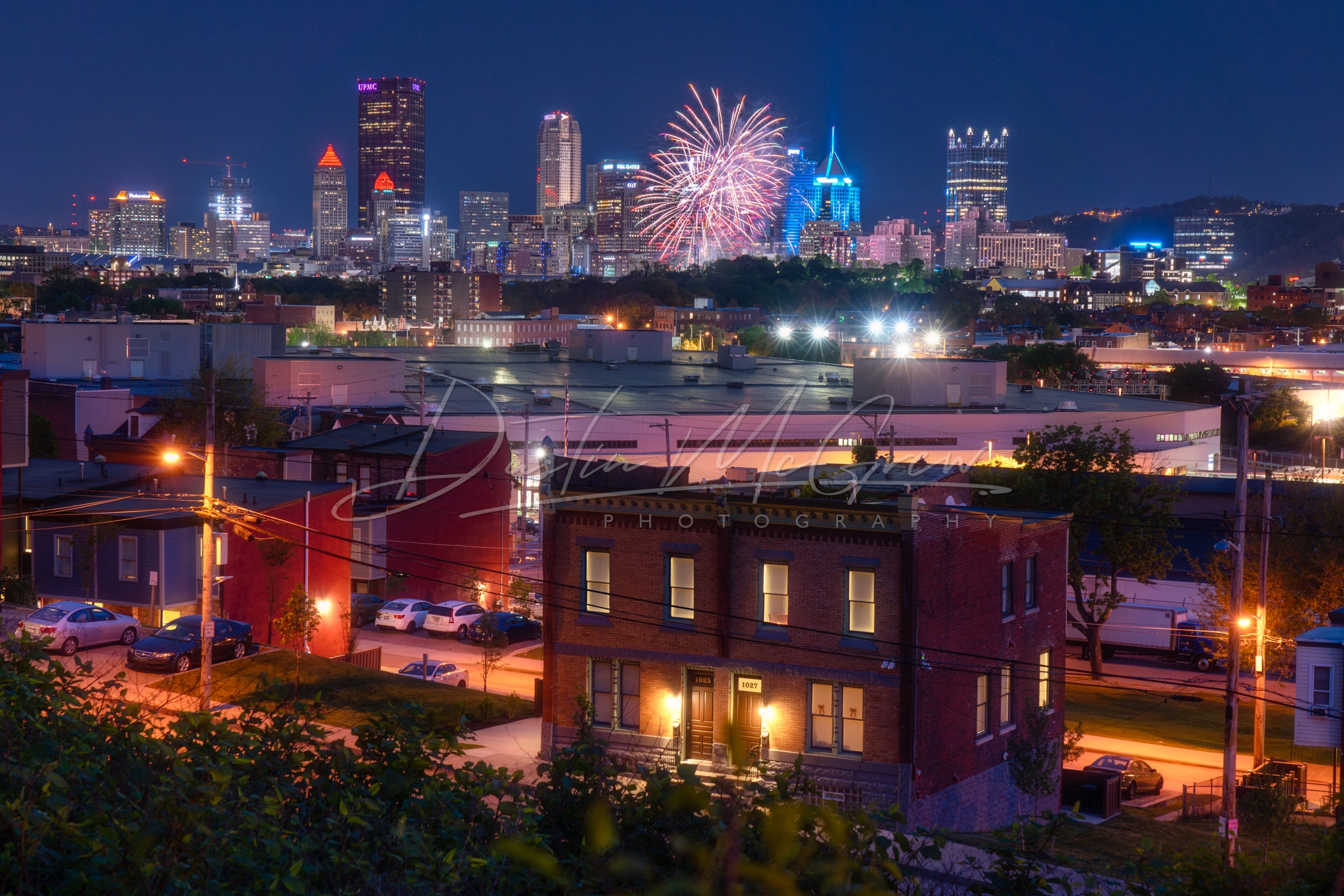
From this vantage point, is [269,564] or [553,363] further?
[553,363]

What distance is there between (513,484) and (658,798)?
32.9m

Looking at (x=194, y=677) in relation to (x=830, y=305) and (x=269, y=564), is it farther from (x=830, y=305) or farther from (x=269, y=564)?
(x=830, y=305)

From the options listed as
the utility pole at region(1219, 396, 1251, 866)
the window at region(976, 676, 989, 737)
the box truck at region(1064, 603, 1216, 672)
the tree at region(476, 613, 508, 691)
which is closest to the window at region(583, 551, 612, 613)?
the window at region(976, 676, 989, 737)

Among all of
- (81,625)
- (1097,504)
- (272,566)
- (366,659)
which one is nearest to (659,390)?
(1097,504)

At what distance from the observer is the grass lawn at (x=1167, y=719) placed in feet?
94.2

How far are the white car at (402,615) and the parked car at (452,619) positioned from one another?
54 centimetres

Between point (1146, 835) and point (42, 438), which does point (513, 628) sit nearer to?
point (1146, 835)

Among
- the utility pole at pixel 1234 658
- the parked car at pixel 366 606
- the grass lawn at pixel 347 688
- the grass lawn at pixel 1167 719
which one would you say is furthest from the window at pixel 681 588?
the parked car at pixel 366 606

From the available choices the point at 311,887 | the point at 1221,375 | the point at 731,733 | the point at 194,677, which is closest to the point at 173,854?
the point at 311,887

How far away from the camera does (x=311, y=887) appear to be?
6.45m

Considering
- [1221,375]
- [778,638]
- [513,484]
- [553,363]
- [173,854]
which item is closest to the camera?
[173,854]

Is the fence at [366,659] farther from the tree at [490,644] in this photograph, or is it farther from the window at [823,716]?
the window at [823,716]

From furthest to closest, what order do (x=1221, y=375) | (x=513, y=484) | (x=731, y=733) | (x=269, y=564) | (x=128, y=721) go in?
(x=1221, y=375)
(x=513, y=484)
(x=269, y=564)
(x=128, y=721)
(x=731, y=733)

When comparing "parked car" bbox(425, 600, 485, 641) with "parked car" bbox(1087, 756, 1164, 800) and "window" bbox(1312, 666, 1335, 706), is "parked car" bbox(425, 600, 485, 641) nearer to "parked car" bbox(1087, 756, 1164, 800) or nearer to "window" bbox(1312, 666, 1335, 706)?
"parked car" bbox(1087, 756, 1164, 800)
